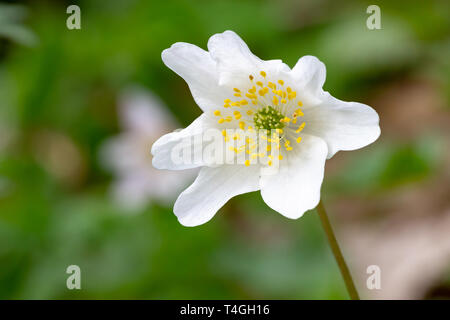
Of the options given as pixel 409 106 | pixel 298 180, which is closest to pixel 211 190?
pixel 298 180

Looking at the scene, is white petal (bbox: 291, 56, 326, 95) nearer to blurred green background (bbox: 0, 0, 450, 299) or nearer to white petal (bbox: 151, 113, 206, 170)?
white petal (bbox: 151, 113, 206, 170)

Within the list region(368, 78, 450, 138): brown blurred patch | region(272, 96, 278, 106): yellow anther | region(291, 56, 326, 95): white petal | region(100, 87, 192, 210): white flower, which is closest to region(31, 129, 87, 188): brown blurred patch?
region(100, 87, 192, 210): white flower

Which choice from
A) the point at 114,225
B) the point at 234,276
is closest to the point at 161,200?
the point at 114,225

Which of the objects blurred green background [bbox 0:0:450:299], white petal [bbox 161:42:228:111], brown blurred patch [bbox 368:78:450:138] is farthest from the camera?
brown blurred patch [bbox 368:78:450:138]

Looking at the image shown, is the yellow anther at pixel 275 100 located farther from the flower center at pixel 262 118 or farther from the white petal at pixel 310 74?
the white petal at pixel 310 74

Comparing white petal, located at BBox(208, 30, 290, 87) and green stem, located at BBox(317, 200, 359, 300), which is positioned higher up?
white petal, located at BBox(208, 30, 290, 87)

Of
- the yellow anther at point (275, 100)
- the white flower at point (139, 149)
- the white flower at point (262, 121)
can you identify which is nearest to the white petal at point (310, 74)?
the white flower at point (262, 121)

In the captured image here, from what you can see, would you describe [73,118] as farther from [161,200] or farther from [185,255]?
[185,255]

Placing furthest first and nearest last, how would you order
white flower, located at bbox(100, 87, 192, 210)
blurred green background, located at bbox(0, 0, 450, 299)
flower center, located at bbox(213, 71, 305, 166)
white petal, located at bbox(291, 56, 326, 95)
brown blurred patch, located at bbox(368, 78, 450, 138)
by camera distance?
1. brown blurred patch, located at bbox(368, 78, 450, 138)
2. white flower, located at bbox(100, 87, 192, 210)
3. blurred green background, located at bbox(0, 0, 450, 299)
4. flower center, located at bbox(213, 71, 305, 166)
5. white petal, located at bbox(291, 56, 326, 95)
